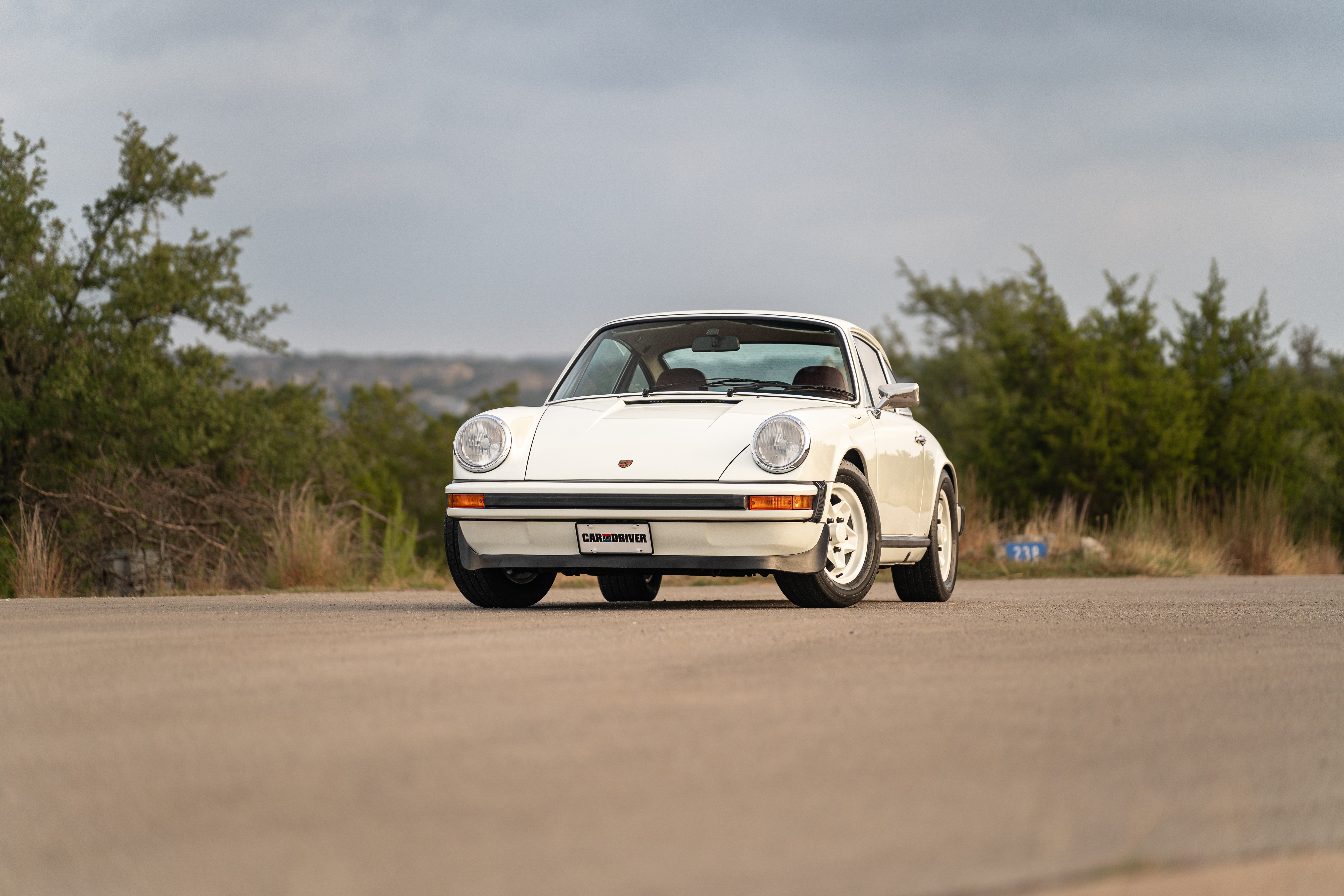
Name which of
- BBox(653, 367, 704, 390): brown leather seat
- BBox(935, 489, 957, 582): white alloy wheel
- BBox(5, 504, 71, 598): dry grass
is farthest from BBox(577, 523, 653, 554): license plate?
BBox(5, 504, 71, 598): dry grass

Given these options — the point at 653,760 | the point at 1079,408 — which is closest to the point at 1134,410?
the point at 1079,408

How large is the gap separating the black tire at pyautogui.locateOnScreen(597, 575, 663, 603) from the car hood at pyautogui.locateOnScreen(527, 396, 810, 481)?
230cm

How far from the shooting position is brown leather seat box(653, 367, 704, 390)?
8.67 metres

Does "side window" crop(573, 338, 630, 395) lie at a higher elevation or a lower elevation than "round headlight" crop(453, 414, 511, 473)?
higher

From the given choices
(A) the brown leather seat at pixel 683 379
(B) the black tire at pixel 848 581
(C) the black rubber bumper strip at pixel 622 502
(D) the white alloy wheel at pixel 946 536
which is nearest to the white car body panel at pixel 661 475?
(C) the black rubber bumper strip at pixel 622 502

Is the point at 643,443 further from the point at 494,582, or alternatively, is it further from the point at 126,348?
the point at 126,348

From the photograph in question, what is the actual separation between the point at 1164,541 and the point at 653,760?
1537cm

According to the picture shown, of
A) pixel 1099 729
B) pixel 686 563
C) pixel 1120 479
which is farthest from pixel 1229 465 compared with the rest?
pixel 1099 729

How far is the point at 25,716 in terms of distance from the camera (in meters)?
4.05

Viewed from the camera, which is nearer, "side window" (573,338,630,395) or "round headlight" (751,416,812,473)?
"round headlight" (751,416,812,473)

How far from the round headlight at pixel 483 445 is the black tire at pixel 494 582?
32 centimetres

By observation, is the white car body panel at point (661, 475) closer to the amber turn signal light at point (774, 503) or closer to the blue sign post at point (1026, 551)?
the amber turn signal light at point (774, 503)

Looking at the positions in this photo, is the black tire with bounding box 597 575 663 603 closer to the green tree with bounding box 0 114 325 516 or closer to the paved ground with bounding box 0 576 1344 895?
the paved ground with bounding box 0 576 1344 895

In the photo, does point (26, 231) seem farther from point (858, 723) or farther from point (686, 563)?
point (858, 723)
